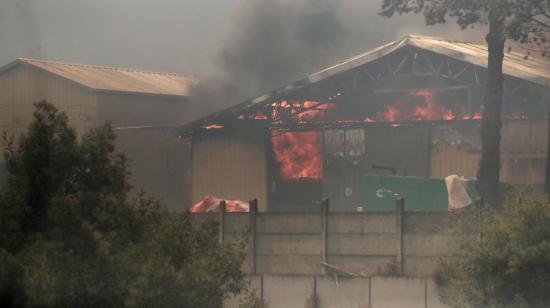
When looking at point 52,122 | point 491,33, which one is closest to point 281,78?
point 491,33

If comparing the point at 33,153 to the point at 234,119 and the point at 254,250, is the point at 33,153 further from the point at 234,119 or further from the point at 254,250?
the point at 234,119

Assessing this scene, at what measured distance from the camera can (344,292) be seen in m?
16.6

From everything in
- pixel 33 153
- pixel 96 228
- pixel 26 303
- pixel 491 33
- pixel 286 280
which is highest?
pixel 491 33

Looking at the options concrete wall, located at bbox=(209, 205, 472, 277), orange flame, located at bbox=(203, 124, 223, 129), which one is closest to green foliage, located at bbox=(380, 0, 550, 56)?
concrete wall, located at bbox=(209, 205, 472, 277)

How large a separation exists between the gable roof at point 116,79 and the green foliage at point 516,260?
72.4 ft

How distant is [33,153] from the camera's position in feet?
29.9

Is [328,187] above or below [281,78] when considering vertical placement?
below

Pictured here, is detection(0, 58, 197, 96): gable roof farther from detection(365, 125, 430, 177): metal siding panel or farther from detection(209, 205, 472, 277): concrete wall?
detection(209, 205, 472, 277): concrete wall

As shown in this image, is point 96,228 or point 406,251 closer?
point 96,228

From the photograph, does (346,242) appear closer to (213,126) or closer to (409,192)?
(409,192)

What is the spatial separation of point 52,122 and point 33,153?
40 centimetres

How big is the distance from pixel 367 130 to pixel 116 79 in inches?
490

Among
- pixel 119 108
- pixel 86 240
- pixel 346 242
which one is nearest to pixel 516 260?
pixel 86 240

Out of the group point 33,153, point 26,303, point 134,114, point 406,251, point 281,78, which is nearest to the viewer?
point 26,303
